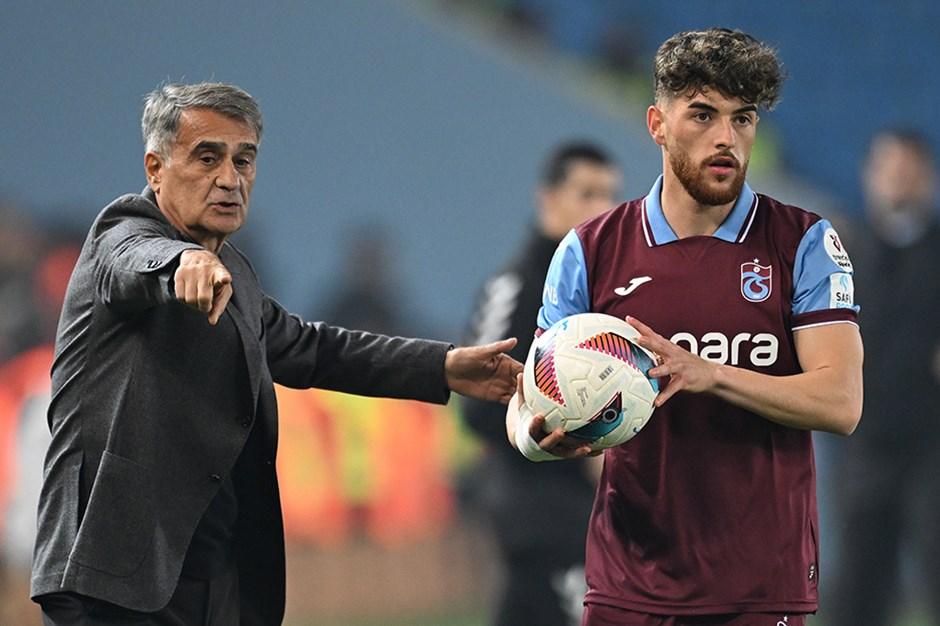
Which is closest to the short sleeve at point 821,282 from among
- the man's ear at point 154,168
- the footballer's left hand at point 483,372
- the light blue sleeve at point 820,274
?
the light blue sleeve at point 820,274

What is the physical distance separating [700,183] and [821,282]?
0.34 m

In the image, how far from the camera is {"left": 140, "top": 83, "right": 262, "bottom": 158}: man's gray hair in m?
3.47

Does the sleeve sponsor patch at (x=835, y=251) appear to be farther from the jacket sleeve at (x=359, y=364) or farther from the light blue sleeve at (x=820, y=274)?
the jacket sleeve at (x=359, y=364)

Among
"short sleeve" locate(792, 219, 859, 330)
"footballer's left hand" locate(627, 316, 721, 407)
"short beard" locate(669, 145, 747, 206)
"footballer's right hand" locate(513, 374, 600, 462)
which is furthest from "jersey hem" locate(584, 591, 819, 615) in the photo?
"short beard" locate(669, 145, 747, 206)

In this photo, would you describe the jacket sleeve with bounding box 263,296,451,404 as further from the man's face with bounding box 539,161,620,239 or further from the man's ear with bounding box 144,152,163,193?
the man's face with bounding box 539,161,620,239

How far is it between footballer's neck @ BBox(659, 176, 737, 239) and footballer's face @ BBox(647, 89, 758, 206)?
36 millimetres

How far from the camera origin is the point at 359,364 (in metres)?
3.89

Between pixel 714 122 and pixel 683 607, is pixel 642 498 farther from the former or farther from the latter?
pixel 714 122

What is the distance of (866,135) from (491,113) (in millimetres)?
2457

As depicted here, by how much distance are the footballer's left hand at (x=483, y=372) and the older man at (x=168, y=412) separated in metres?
0.50

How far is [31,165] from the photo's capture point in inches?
322

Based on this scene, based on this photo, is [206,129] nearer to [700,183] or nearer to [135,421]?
[135,421]

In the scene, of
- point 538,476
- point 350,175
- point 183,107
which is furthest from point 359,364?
point 350,175

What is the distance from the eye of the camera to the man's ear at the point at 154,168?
3.51 metres
